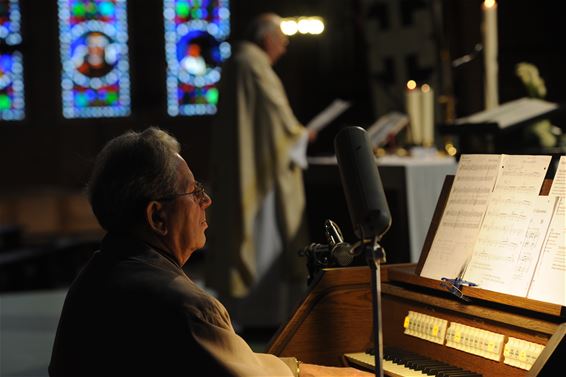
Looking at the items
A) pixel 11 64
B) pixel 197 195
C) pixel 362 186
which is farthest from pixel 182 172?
pixel 11 64

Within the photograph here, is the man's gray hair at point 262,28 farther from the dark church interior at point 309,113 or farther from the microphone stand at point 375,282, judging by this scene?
the microphone stand at point 375,282

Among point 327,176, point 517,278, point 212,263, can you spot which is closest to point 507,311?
point 517,278

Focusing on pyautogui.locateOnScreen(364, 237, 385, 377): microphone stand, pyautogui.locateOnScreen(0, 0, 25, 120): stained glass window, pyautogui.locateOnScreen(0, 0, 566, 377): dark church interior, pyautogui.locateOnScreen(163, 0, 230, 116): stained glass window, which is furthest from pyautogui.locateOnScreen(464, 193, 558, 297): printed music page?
pyautogui.locateOnScreen(0, 0, 25, 120): stained glass window

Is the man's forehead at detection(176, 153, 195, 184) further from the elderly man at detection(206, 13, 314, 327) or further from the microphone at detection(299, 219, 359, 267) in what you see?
the elderly man at detection(206, 13, 314, 327)

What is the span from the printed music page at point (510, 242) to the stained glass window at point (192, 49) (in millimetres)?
12635

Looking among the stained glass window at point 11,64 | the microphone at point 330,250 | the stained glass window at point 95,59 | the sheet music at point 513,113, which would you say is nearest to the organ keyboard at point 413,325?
the microphone at point 330,250

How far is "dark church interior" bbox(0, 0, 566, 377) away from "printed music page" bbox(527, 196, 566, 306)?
0.94 feet

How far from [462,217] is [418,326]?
13.2 inches

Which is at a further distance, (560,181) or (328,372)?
(328,372)

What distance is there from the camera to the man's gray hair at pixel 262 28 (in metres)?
7.12

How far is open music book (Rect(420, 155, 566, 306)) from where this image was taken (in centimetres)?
254

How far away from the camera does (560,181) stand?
102 inches

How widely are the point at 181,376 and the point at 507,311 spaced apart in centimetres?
87

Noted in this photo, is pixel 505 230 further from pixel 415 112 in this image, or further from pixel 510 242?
pixel 415 112
